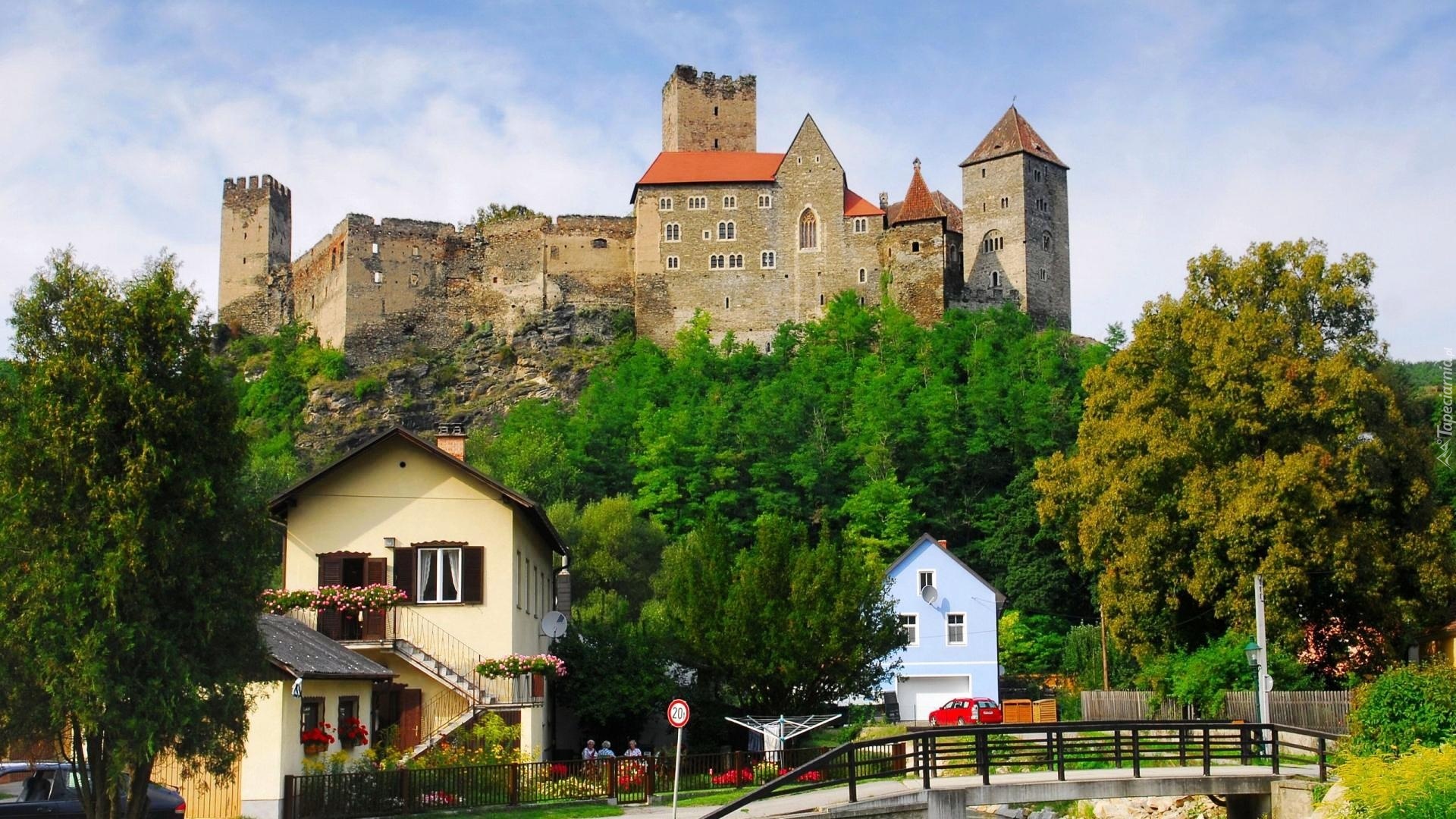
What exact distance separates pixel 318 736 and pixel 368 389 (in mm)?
67389

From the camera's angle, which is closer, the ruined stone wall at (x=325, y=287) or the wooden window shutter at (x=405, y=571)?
the wooden window shutter at (x=405, y=571)

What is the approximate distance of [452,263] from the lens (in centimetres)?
9706

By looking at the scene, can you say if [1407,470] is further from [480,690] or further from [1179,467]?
[480,690]

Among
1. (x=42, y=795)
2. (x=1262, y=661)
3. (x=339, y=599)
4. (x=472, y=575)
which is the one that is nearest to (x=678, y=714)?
(x=42, y=795)

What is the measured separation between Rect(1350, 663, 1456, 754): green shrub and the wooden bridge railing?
0.64 metres

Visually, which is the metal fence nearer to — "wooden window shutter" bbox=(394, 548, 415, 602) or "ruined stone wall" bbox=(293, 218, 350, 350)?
"wooden window shutter" bbox=(394, 548, 415, 602)

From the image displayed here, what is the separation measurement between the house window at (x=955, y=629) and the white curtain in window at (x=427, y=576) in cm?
Answer: 2731

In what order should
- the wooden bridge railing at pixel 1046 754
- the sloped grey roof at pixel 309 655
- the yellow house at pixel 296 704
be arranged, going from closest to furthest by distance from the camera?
the wooden bridge railing at pixel 1046 754 < the yellow house at pixel 296 704 < the sloped grey roof at pixel 309 655

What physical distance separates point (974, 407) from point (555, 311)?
29243mm

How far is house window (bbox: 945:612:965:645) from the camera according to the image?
54.5m

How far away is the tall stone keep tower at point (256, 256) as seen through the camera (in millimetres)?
102000

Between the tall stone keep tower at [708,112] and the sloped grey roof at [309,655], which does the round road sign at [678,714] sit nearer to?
the sloped grey roof at [309,655]

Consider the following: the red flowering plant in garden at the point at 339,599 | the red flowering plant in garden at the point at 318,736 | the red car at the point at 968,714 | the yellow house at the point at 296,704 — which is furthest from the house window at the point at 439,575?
the red car at the point at 968,714

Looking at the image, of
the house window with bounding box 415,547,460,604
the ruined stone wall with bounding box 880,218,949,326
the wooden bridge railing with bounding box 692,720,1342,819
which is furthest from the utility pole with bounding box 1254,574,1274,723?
the ruined stone wall with bounding box 880,218,949,326
